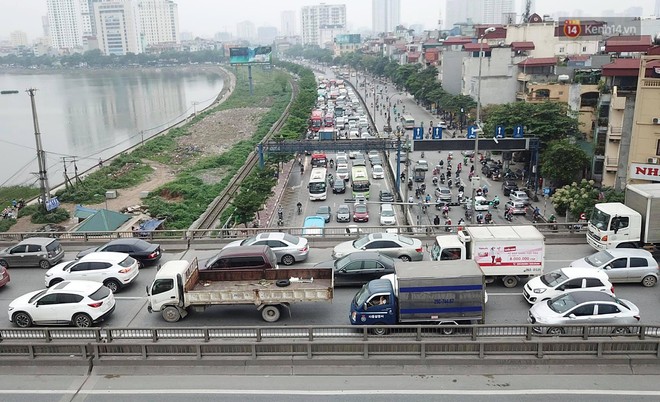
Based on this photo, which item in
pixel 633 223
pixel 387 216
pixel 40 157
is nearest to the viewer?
pixel 633 223

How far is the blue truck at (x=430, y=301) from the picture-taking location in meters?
12.1

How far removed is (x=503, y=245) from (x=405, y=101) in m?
79.0

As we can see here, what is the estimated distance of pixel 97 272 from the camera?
51.5 feet

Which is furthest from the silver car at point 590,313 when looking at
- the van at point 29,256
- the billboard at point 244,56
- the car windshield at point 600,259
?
the billboard at point 244,56

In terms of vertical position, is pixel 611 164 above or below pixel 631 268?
below

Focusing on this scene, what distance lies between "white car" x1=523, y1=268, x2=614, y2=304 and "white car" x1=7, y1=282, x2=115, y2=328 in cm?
1072

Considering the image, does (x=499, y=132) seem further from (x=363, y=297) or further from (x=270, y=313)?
(x=270, y=313)

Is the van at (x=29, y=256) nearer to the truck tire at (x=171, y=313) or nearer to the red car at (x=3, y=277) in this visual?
the red car at (x=3, y=277)

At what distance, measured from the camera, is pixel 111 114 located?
313 feet

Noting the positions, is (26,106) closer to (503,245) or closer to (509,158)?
(509,158)

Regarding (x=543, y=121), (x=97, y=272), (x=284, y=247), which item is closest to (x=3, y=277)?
(x=97, y=272)

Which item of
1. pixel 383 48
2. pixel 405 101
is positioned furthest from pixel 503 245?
pixel 383 48

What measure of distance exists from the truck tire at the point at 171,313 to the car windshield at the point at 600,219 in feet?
42.3

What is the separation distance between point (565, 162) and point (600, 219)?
18.9 meters
